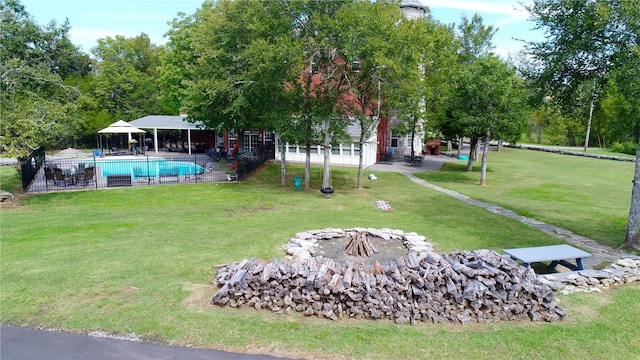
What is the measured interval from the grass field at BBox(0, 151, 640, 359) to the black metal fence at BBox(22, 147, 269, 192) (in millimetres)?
1775

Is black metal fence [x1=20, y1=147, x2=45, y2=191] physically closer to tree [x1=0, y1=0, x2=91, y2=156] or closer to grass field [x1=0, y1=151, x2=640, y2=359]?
grass field [x1=0, y1=151, x2=640, y2=359]

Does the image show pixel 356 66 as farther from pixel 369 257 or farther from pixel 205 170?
pixel 205 170

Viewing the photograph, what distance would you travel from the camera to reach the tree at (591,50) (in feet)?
33.4

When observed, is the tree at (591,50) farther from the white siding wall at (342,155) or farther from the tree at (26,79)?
the tree at (26,79)

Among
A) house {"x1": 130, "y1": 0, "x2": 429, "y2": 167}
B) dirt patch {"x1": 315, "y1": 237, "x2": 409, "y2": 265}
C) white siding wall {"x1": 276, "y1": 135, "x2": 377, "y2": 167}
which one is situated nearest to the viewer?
dirt patch {"x1": 315, "y1": 237, "x2": 409, "y2": 265}

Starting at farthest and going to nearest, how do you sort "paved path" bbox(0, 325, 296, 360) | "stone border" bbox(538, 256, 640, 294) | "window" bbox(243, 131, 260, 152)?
"window" bbox(243, 131, 260, 152) → "stone border" bbox(538, 256, 640, 294) → "paved path" bbox(0, 325, 296, 360)

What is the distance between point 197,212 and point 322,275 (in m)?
9.55

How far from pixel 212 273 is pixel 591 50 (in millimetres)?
12568

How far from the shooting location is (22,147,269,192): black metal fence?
19.8m

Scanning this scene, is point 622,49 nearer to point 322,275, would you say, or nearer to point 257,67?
point 322,275

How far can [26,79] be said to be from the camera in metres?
16.8

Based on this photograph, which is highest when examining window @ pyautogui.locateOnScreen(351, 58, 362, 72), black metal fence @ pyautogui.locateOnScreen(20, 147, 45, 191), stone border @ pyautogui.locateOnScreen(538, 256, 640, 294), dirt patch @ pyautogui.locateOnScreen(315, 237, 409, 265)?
window @ pyautogui.locateOnScreen(351, 58, 362, 72)

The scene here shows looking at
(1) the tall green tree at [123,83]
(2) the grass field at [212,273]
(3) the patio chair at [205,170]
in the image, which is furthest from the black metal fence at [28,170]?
(1) the tall green tree at [123,83]

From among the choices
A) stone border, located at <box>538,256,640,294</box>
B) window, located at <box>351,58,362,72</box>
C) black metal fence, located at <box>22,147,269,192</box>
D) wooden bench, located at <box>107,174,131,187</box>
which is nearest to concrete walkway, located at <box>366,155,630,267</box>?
stone border, located at <box>538,256,640,294</box>
